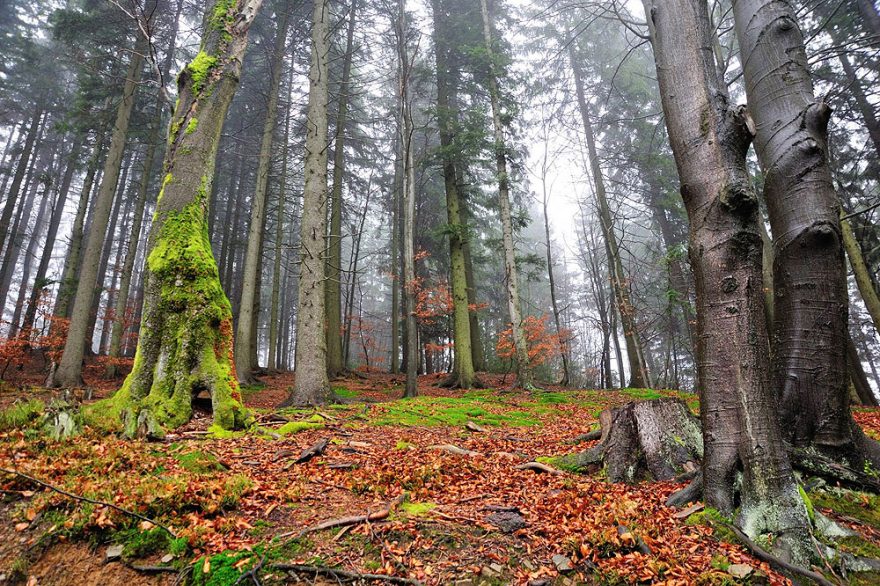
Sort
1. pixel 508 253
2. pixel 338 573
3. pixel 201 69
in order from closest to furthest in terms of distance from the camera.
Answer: pixel 338 573, pixel 201 69, pixel 508 253

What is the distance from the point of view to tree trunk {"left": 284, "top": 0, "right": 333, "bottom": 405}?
7867 millimetres

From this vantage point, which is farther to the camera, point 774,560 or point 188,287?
point 188,287

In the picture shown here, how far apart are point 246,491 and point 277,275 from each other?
14.7 m

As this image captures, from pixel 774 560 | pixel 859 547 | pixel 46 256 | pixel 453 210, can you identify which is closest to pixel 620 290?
pixel 453 210

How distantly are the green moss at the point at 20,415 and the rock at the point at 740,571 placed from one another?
5.41 meters

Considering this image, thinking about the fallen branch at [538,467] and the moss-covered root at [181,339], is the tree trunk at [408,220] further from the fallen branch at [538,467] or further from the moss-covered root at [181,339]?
the fallen branch at [538,467]

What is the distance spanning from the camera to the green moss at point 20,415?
339 cm

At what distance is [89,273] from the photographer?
35.8ft

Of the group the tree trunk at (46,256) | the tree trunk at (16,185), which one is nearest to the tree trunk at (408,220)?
Answer: the tree trunk at (46,256)

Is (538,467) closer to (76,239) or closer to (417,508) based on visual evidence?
(417,508)

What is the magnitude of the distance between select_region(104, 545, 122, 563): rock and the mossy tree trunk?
1928 mm

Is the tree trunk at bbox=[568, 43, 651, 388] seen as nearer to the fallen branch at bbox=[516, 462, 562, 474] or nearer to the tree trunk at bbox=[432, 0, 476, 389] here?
the tree trunk at bbox=[432, 0, 476, 389]

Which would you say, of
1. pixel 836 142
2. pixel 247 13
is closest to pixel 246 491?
pixel 247 13

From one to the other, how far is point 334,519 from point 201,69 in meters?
6.07
